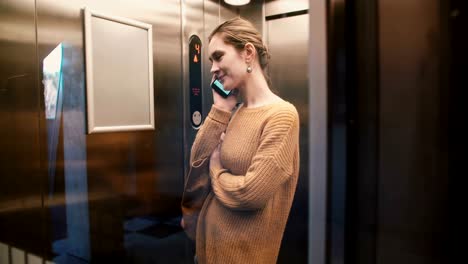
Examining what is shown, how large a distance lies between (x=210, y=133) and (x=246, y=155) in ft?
0.65

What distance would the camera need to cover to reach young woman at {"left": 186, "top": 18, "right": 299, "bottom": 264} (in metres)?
1.17

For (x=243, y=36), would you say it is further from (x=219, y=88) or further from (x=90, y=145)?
(x=90, y=145)

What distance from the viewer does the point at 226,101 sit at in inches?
51.9

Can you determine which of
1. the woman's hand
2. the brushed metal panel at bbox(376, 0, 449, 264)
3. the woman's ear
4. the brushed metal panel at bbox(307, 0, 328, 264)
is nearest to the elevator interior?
the woman's hand

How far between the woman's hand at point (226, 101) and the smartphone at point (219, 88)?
11 mm

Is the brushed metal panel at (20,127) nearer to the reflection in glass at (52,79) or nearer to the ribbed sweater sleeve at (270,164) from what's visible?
the reflection in glass at (52,79)

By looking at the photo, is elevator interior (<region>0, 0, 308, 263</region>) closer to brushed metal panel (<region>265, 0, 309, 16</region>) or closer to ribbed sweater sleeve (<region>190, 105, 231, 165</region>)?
ribbed sweater sleeve (<region>190, 105, 231, 165</region>)

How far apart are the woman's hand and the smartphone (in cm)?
1

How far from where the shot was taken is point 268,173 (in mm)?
1181

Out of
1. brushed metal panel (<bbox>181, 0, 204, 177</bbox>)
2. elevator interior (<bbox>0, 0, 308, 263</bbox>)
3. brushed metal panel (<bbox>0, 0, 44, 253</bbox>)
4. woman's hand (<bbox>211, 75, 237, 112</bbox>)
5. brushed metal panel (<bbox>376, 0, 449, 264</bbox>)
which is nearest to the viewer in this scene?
brushed metal panel (<bbox>376, 0, 449, 264</bbox>)

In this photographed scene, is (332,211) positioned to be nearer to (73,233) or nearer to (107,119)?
(107,119)

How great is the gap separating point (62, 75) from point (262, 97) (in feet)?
3.10

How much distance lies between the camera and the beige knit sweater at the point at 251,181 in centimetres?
117

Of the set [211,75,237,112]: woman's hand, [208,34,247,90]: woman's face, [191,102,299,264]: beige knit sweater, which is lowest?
[191,102,299,264]: beige knit sweater
